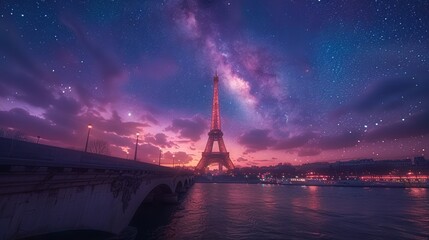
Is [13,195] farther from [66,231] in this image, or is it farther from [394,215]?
[394,215]

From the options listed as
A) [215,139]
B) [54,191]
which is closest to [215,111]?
[215,139]

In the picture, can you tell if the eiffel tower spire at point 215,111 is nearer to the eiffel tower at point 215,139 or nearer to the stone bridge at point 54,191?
the eiffel tower at point 215,139

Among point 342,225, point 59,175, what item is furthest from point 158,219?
point 59,175

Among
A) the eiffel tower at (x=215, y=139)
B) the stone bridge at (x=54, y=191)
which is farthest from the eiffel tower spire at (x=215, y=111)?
the stone bridge at (x=54, y=191)

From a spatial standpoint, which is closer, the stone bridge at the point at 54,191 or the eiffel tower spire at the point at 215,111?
the stone bridge at the point at 54,191

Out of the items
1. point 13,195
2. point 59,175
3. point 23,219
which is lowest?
point 23,219

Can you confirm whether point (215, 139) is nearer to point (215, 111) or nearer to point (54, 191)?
point (215, 111)

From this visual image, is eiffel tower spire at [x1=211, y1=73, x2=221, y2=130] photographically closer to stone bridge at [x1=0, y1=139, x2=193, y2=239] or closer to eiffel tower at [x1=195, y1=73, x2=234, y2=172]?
eiffel tower at [x1=195, y1=73, x2=234, y2=172]

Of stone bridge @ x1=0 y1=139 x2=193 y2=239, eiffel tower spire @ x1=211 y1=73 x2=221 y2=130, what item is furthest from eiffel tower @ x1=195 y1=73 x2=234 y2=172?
stone bridge @ x1=0 y1=139 x2=193 y2=239
